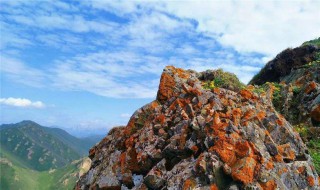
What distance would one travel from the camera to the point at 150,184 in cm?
2027

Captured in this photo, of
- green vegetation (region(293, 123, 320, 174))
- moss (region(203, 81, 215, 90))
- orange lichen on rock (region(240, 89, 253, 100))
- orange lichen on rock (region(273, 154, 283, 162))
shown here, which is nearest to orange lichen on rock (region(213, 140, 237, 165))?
orange lichen on rock (region(273, 154, 283, 162))

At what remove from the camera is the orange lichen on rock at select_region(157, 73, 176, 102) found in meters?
27.5

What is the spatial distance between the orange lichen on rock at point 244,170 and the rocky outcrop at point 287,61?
30.9 meters

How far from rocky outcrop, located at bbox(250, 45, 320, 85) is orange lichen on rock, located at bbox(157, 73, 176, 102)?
24.5 m

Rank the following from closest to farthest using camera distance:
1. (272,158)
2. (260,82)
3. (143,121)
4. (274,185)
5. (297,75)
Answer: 1. (274,185)
2. (272,158)
3. (143,121)
4. (297,75)
5. (260,82)

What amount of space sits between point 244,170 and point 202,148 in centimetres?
308

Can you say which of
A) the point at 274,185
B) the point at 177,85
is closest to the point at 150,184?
the point at 274,185

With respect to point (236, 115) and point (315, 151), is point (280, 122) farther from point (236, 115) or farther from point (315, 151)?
point (315, 151)

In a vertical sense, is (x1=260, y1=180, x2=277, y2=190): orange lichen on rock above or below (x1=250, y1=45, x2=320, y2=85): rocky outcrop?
below

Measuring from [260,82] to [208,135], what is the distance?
3323 centimetres

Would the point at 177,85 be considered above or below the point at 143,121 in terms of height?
above

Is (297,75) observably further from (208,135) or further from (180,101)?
(208,135)

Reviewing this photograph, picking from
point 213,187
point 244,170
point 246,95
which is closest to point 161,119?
point 246,95

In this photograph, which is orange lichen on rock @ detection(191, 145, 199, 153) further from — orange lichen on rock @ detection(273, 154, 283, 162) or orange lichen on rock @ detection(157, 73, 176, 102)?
orange lichen on rock @ detection(157, 73, 176, 102)
